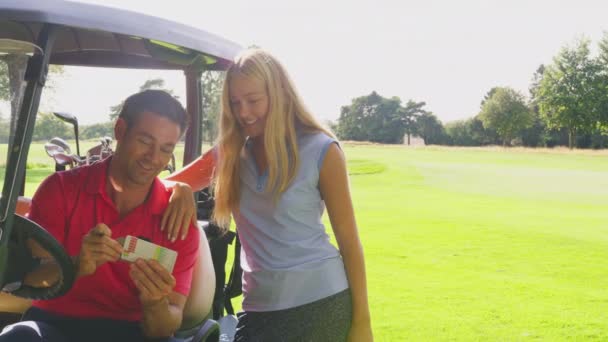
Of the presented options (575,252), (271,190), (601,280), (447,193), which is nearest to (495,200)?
(447,193)

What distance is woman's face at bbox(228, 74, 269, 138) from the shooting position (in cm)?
243

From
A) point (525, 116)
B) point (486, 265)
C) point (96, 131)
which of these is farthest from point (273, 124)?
point (525, 116)

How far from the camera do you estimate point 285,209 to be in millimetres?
2480

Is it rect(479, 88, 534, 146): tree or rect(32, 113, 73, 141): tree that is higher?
rect(479, 88, 534, 146): tree

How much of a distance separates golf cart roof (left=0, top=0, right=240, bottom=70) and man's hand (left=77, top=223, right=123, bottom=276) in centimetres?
52

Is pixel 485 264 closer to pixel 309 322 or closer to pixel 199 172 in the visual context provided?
pixel 199 172

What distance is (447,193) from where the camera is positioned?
57.9 ft

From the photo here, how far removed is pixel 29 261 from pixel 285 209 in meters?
0.84

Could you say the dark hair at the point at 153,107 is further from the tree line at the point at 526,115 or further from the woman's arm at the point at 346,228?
the tree line at the point at 526,115

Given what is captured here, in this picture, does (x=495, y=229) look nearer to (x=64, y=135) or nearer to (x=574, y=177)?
(x=64, y=135)

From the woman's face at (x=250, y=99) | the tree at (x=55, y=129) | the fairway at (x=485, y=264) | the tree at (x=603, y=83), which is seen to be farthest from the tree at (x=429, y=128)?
the woman's face at (x=250, y=99)

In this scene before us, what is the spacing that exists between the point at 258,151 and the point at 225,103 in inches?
8.3

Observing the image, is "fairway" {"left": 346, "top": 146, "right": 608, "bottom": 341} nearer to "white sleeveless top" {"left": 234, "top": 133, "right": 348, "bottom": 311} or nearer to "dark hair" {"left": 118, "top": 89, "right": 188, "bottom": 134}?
"white sleeveless top" {"left": 234, "top": 133, "right": 348, "bottom": 311}

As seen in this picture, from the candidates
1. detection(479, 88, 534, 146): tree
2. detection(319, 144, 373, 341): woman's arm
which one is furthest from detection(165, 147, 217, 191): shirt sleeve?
detection(479, 88, 534, 146): tree
